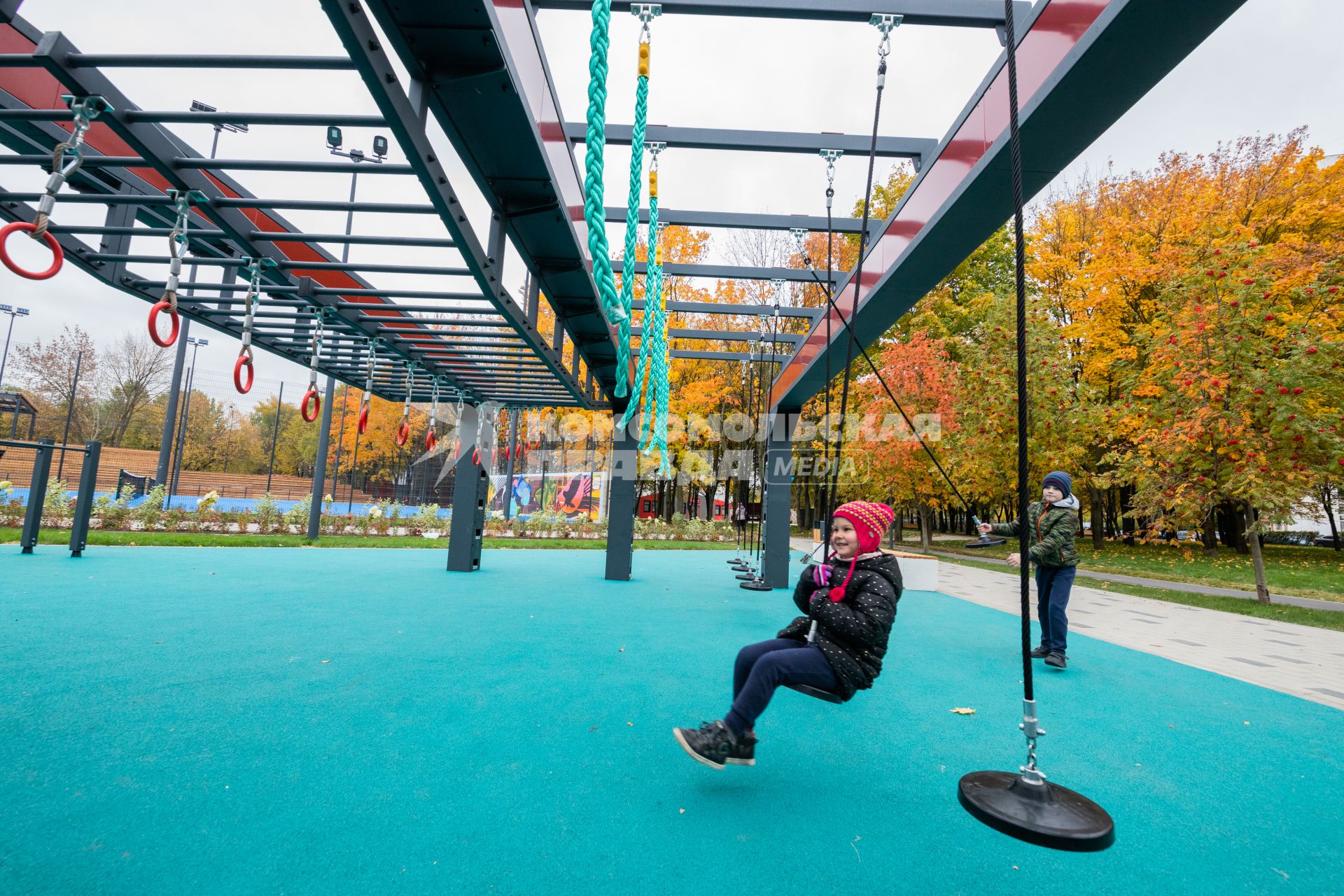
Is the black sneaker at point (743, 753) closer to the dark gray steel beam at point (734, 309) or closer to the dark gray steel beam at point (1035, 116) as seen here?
the dark gray steel beam at point (1035, 116)

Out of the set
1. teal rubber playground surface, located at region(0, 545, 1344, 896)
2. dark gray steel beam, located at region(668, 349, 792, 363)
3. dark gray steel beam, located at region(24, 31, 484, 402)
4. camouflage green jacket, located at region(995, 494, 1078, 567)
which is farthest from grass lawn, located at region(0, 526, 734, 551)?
camouflage green jacket, located at region(995, 494, 1078, 567)

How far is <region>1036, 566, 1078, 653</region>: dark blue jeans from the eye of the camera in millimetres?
5488

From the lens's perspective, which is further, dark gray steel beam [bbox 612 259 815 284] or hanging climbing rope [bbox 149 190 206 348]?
dark gray steel beam [bbox 612 259 815 284]

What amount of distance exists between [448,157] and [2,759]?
361 centimetres

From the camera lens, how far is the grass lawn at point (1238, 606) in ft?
28.1

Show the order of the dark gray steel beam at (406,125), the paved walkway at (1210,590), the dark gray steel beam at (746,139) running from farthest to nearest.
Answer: the paved walkway at (1210,590) < the dark gray steel beam at (746,139) < the dark gray steel beam at (406,125)

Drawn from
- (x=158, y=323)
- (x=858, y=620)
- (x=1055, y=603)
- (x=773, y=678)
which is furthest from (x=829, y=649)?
(x=158, y=323)

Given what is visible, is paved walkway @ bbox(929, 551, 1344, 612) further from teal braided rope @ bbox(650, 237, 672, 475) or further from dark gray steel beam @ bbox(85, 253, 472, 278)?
dark gray steel beam @ bbox(85, 253, 472, 278)

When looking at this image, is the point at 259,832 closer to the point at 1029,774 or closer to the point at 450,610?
the point at 1029,774

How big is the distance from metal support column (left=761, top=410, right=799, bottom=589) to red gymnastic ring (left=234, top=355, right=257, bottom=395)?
7448 millimetres

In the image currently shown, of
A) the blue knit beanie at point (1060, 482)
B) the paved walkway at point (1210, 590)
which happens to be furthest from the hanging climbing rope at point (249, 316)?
the paved walkway at point (1210, 590)

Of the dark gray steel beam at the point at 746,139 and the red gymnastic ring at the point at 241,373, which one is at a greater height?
the dark gray steel beam at the point at 746,139

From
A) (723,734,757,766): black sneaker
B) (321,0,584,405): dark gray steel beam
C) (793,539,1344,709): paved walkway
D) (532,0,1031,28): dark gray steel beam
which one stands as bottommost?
(793,539,1344,709): paved walkway

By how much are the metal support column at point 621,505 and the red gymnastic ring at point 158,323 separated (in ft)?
21.7
